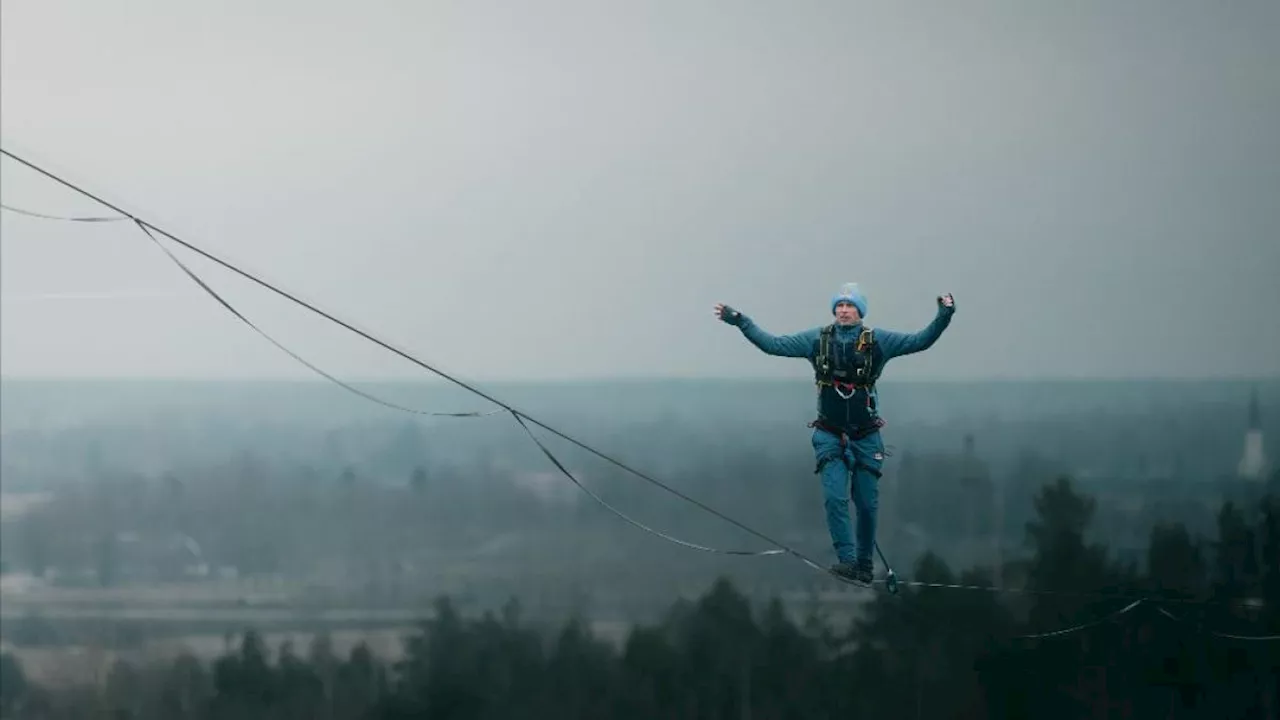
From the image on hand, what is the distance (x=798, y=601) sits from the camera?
437 inches

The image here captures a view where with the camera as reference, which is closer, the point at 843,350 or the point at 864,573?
the point at 843,350

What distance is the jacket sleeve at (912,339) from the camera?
20.0 ft

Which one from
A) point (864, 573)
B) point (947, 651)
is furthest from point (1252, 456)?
point (864, 573)

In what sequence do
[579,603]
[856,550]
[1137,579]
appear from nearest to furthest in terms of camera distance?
[856,550] < [1137,579] < [579,603]

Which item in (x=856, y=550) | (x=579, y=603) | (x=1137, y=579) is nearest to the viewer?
(x=856, y=550)

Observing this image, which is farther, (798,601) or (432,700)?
(432,700)

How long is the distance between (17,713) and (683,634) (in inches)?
238

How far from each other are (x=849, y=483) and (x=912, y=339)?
32.8 inches

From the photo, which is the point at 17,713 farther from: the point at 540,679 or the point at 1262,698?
the point at 1262,698

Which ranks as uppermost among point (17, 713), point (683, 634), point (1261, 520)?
point (1261, 520)

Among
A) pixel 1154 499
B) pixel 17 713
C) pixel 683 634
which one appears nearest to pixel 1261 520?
pixel 1154 499

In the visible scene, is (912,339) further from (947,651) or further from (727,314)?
(947,651)

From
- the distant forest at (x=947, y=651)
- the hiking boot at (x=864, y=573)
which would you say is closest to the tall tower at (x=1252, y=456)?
the distant forest at (x=947, y=651)

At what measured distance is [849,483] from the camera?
6.77 meters
